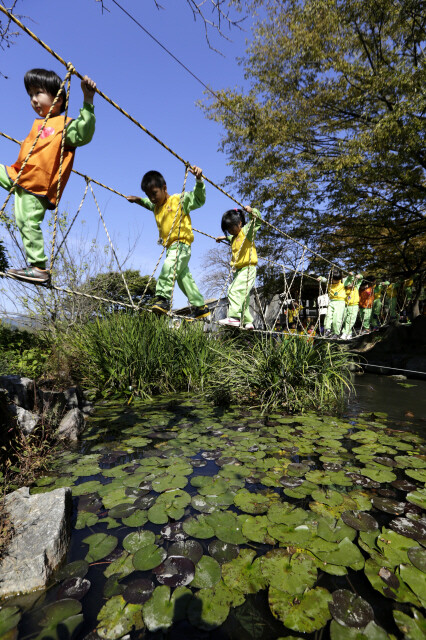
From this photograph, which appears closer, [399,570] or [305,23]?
[399,570]

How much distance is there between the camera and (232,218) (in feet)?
10.3

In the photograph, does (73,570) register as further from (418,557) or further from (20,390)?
(20,390)

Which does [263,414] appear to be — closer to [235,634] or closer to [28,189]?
[235,634]

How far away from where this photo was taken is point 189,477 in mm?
1640

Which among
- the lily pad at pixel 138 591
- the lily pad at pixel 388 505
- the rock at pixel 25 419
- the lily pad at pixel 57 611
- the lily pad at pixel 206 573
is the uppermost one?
the rock at pixel 25 419

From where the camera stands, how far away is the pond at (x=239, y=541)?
2.76 ft

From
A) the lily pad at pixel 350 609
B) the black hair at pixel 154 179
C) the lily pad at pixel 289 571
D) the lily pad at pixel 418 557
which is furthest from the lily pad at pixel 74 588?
the black hair at pixel 154 179

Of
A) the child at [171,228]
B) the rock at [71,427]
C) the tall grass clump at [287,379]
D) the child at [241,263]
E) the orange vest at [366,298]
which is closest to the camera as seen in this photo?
the rock at [71,427]

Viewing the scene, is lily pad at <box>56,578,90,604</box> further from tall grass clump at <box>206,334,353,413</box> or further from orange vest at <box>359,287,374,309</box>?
orange vest at <box>359,287,374,309</box>

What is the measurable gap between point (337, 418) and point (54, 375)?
305 centimetres

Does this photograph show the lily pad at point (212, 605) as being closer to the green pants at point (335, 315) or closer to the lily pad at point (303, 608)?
the lily pad at point (303, 608)

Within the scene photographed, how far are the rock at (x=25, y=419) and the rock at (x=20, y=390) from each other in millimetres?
474

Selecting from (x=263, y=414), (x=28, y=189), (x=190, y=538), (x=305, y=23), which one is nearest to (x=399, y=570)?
(x=190, y=538)

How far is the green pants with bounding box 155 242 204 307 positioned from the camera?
2.41 m
